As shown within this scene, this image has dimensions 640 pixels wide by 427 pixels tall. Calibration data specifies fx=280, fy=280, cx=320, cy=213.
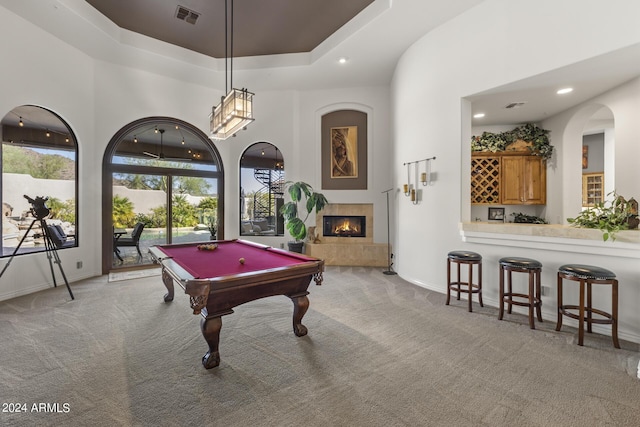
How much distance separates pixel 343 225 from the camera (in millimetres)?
6520

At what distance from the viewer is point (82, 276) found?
16.3 ft

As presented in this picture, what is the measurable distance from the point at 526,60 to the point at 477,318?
3078 millimetres

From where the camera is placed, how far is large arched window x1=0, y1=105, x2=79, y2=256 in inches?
161

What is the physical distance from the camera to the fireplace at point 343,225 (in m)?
6.43

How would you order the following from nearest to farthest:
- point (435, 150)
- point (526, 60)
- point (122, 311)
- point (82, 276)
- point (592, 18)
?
point (592, 18)
point (526, 60)
point (122, 311)
point (435, 150)
point (82, 276)

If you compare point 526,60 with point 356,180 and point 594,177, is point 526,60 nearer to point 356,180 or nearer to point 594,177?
point 356,180

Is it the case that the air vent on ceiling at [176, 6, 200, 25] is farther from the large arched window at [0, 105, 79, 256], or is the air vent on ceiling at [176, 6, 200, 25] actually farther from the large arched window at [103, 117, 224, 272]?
the large arched window at [0, 105, 79, 256]

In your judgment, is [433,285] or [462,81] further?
[433,285]

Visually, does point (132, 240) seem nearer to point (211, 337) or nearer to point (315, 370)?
point (211, 337)

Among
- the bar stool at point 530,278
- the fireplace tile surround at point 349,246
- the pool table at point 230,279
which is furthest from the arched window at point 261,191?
the bar stool at point 530,278

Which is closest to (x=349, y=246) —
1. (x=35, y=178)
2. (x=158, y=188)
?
(x=158, y=188)

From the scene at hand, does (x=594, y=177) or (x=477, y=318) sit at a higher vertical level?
(x=594, y=177)

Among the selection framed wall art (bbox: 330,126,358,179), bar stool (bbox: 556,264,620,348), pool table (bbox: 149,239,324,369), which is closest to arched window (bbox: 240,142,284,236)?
framed wall art (bbox: 330,126,358,179)

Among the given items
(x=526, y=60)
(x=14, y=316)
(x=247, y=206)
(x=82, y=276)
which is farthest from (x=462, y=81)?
(x=82, y=276)
